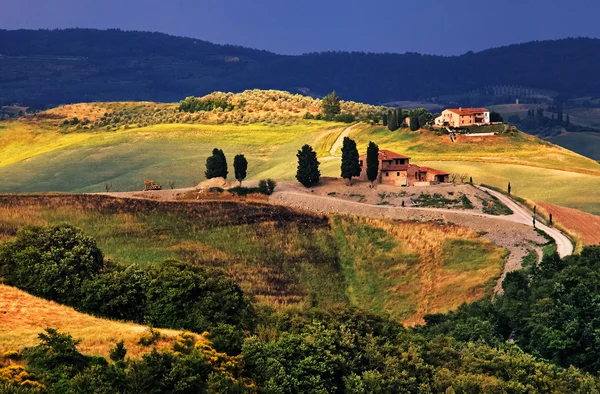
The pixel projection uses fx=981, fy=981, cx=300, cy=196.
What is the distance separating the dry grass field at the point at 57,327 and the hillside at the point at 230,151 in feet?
205

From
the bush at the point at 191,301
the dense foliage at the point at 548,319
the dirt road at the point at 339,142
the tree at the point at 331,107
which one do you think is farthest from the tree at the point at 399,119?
the bush at the point at 191,301

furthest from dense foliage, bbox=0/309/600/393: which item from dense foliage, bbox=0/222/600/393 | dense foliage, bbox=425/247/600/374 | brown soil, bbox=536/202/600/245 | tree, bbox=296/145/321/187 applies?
tree, bbox=296/145/321/187

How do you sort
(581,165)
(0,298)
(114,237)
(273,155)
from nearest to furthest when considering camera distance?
(0,298) < (114,237) < (581,165) < (273,155)

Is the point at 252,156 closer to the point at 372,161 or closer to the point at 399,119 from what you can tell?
→ the point at 399,119

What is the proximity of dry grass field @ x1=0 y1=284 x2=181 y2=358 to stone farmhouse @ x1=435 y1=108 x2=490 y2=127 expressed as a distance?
326 ft

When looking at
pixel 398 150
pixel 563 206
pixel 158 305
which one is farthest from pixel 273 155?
pixel 158 305

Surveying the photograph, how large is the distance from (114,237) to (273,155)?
59371 mm

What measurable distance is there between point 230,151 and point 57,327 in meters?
99.6

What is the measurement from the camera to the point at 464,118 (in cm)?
13738

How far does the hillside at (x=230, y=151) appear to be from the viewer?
109562mm

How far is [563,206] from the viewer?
310ft

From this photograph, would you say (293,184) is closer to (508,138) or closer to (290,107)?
(508,138)

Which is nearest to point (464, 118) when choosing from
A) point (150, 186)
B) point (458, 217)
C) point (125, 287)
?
point (150, 186)

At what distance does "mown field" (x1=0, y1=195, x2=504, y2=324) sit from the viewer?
72312 millimetres
